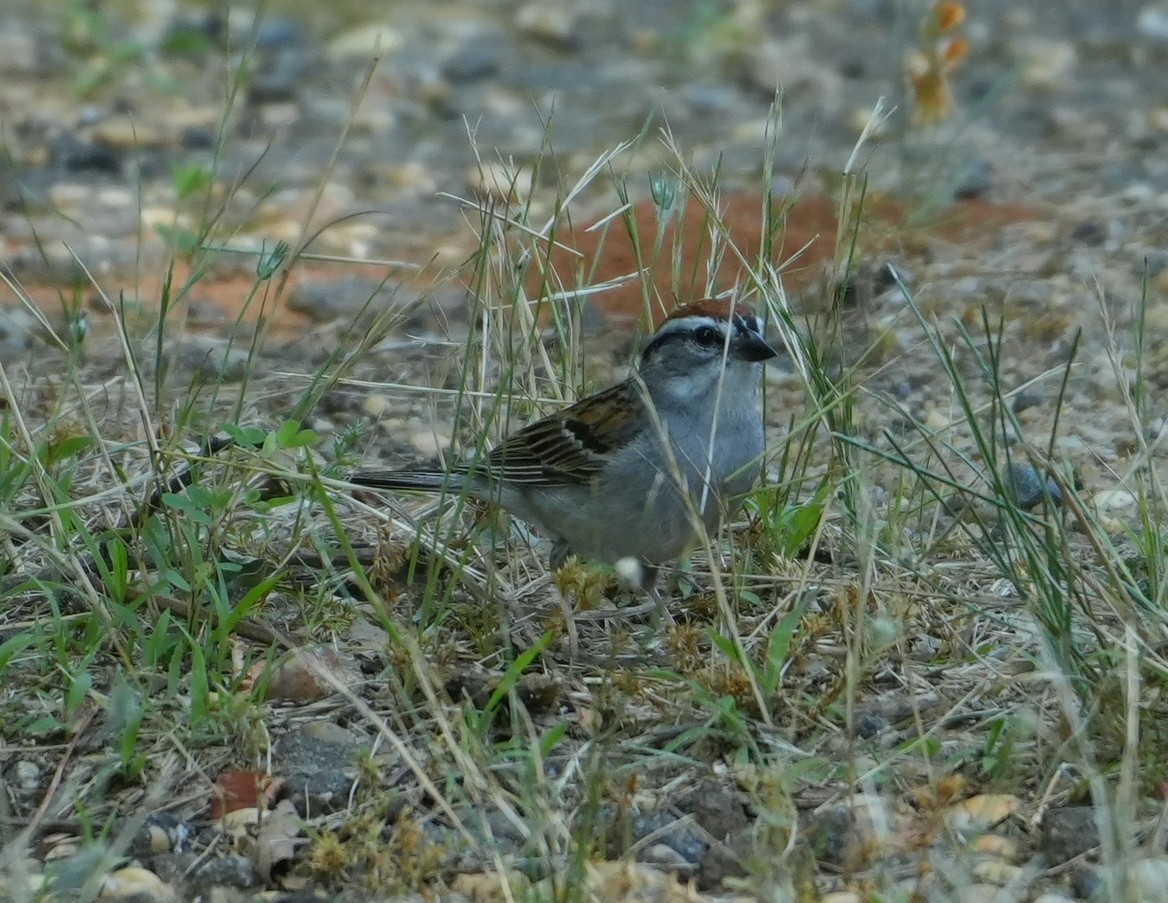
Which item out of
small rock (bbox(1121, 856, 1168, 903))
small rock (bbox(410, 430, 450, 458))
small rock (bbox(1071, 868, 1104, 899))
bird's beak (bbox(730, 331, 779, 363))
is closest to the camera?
small rock (bbox(1121, 856, 1168, 903))

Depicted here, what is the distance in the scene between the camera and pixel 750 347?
13.0ft

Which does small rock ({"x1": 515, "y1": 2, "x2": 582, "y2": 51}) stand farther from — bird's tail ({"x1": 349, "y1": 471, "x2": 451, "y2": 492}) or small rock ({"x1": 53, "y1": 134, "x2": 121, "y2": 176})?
bird's tail ({"x1": 349, "y1": 471, "x2": 451, "y2": 492})

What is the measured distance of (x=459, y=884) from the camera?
9.58 feet

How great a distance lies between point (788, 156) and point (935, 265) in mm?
1656

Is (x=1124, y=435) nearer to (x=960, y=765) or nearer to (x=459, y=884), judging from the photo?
(x=960, y=765)

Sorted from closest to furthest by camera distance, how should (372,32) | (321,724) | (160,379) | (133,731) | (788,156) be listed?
(133,731), (321,724), (160,379), (788,156), (372,32)

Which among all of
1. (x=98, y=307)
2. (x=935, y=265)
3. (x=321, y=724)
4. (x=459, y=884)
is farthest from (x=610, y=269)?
(x=459, y=884)

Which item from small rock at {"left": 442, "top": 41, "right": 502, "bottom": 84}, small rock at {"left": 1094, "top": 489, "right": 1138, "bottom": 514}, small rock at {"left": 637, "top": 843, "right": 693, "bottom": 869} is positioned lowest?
small rock at {"left": 637, "top": 843, "right": 693, "bottom": 869}

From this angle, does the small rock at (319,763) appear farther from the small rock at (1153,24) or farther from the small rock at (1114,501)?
the small rock at (1153,24)

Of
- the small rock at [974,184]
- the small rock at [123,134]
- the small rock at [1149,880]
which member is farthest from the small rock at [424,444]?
the small rock at [123,134]

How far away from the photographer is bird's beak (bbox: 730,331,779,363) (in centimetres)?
393

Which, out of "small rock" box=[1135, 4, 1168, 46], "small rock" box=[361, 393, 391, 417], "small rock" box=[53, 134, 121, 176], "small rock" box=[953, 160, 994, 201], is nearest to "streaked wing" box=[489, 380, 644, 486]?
"small rock" box=[361, 393, 391, 417]

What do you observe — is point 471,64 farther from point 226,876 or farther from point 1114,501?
point 226,876

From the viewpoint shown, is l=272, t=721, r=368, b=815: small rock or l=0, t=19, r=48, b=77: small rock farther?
l=0, t=19, r=48, b=77: small rock
